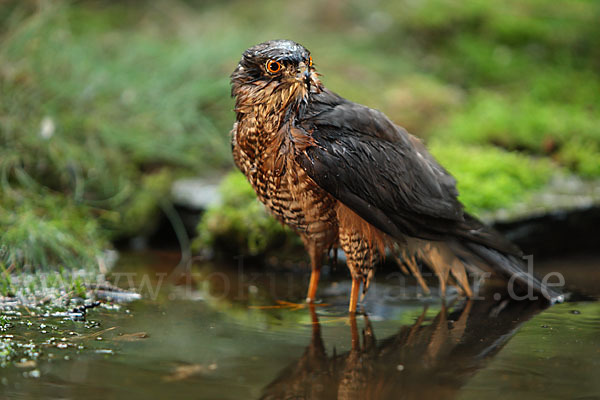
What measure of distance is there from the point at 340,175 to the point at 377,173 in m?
0.31

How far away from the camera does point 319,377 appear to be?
2.90 metres

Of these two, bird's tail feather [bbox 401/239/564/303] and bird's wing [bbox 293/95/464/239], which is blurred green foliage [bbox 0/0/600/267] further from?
bird's wing [bbox 293/95/464/239]

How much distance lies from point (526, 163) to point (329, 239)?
2.69 metres

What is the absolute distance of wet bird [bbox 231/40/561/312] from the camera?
353 cm

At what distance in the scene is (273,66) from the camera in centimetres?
347

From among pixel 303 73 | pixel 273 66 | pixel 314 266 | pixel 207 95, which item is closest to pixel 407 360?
pixel 314 266

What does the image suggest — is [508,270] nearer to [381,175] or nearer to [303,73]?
[381,175]

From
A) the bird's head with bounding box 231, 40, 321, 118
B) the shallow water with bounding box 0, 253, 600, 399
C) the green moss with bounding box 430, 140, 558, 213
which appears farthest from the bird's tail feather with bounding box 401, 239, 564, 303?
the bird's head with bounding box 231, 40, 321, 118

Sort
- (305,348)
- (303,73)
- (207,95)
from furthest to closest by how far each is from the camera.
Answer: (207,95)
(303,73)
(305,348)

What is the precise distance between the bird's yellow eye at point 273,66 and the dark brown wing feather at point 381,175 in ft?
1.05

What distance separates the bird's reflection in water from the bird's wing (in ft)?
1.88

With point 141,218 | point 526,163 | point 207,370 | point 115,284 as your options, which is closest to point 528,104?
point 526,163

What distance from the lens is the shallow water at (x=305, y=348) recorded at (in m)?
2.74

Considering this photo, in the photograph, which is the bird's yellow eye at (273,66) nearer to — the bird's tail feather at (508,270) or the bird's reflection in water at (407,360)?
the bird's reflection in water at (407,360)
